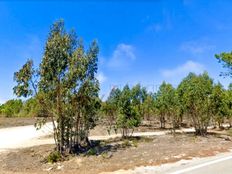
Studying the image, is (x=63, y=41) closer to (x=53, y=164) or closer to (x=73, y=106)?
(x=73, y=106)

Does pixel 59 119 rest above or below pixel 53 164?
above

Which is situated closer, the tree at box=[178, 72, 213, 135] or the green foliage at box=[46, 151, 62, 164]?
the green foliage at box=[46, 151, 62, 164]

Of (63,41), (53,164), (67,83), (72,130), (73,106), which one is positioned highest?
(63,41)

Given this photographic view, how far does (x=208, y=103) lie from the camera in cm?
2217

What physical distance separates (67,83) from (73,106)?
1110 millimetres

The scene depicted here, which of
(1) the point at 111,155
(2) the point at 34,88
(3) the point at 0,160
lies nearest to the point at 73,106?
(2) the point at 34,88

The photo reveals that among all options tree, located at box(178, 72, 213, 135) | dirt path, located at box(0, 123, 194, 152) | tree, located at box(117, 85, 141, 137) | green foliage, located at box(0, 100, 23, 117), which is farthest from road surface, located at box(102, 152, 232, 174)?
green foliage, located at box(0, 100, 23, 117)

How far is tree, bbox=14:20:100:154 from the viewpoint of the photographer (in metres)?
14.3

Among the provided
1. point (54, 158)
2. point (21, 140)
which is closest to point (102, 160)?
point (54, 158)

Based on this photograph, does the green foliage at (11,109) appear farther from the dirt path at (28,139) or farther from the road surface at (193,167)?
the road surface at (193,167)

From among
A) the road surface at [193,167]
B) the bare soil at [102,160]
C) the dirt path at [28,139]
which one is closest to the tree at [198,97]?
the dirt path at [28,139]

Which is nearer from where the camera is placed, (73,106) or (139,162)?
(139,162)

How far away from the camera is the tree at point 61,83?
1427cm

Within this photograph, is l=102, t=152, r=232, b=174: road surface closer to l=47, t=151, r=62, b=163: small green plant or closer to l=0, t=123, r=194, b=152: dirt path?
l=47, t=151, r=62, b=163: small green plant
